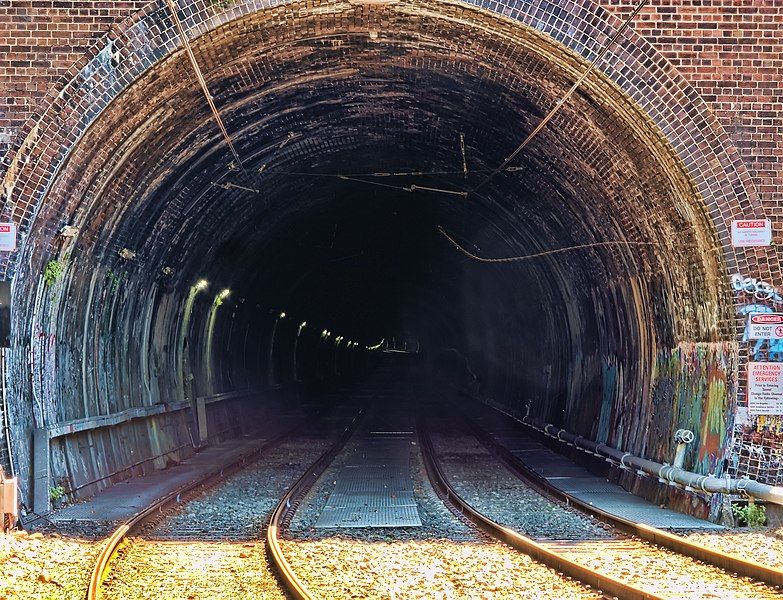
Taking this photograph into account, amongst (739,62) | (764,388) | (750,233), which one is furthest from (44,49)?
(764,388)

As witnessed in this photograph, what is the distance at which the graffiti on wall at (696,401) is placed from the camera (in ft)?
37.0

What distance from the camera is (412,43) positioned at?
11578 mm

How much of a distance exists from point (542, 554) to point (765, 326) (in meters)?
3.95

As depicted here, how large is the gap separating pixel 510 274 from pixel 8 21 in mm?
12725

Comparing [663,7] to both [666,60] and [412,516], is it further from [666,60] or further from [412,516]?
[412,516]

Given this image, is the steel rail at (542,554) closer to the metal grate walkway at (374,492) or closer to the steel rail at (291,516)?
the metal grate walkway at (374,492)

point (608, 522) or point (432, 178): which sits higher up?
point (432, 178)

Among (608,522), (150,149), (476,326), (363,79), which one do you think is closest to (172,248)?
(150,149)

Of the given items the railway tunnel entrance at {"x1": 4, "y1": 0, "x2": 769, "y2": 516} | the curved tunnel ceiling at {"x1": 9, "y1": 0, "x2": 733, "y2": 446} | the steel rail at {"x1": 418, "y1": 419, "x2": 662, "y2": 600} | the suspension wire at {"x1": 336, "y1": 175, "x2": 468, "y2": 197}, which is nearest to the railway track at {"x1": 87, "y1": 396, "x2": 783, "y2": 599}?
the steel rail at {"x1": 418, "y1": 419, "x2": 662, "y2": 600}

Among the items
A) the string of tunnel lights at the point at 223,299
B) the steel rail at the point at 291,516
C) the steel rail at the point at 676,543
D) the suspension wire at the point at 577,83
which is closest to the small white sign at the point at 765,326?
the steel rail at the point at 676,543

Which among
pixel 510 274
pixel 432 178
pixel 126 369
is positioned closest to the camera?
pixel 126 369

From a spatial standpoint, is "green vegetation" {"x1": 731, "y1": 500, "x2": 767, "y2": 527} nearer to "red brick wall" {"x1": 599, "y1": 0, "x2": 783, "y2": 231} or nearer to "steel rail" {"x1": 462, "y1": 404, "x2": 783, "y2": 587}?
"steel rail" {"x1": 462, "y1": 404, "x2": 783, "y2": 587}

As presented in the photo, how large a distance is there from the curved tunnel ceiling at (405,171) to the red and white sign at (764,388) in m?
0.64

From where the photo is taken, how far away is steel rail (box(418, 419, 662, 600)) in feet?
23.9
